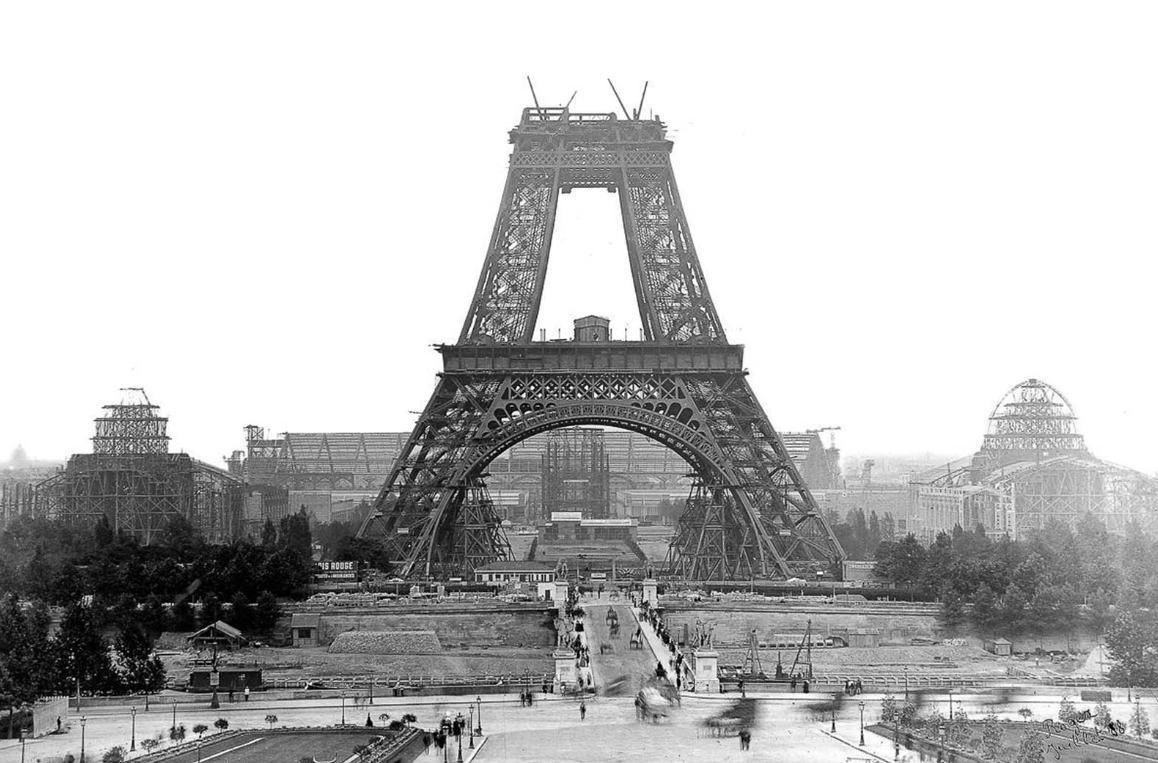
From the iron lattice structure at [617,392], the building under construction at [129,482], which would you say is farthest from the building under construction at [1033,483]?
the building under construction at [129,482]

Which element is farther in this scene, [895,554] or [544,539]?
[544,539]

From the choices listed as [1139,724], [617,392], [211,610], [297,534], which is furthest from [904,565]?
[297,534]

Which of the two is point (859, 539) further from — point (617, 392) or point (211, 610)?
point (211, 610)

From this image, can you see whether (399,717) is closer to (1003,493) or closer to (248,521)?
(1003,493)

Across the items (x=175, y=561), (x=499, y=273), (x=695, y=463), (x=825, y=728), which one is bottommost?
(x=825, y=728)

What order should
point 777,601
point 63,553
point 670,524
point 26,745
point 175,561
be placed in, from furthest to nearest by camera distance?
point 670,524 → point 63,553 → point 175,561 → point 777,601 → point 26,745

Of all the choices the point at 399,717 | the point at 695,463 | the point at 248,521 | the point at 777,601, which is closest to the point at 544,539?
the point at 248,521

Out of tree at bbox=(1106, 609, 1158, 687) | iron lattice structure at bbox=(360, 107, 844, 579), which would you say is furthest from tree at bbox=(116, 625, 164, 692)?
tree at bbox=(1106, 609, 1158, 687)
